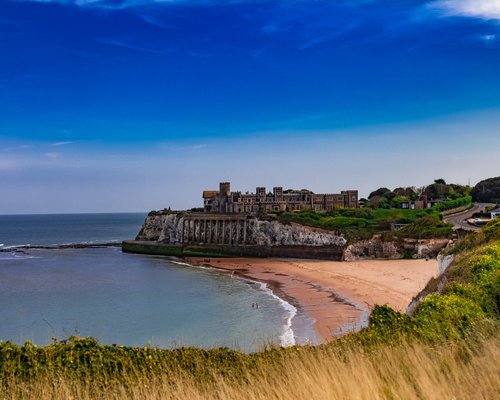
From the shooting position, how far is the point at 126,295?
35.1 m

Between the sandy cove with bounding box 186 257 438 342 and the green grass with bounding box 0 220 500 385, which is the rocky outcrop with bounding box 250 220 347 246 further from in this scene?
the green grass with bounding box 0 220 500 385

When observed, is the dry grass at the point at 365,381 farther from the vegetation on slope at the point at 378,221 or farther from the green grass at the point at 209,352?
the vegetation on slope at the point at 378,221

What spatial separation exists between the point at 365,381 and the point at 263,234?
58.5 metres

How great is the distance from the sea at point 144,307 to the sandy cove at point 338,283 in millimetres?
1481

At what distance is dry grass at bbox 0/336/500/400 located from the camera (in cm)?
529

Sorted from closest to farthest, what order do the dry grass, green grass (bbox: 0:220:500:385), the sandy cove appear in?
the dry grass → green grass (bbox: 0:220:500:385) → the sandy cove

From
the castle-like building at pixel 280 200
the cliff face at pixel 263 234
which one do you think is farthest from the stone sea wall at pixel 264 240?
the castle-like building at pixel 280 200

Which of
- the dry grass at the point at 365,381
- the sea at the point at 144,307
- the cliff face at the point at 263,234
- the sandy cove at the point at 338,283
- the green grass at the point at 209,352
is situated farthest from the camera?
the cliff face at the point at 263,234

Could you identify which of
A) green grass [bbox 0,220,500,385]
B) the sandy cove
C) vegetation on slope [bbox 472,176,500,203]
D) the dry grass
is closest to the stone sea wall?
the sandy cove

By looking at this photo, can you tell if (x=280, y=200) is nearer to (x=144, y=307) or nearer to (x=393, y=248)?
(x=393, y=248)

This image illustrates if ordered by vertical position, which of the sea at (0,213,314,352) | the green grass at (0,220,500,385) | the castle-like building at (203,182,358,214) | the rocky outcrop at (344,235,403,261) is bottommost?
the sea at (0,213,314,352)

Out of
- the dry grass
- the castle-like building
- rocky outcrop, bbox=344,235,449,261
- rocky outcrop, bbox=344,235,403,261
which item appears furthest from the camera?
the castle-like building

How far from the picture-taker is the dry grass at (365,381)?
5.29 metres

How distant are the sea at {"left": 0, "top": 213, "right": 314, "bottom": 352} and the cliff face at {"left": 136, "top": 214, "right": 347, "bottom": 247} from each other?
13750 millimetres
